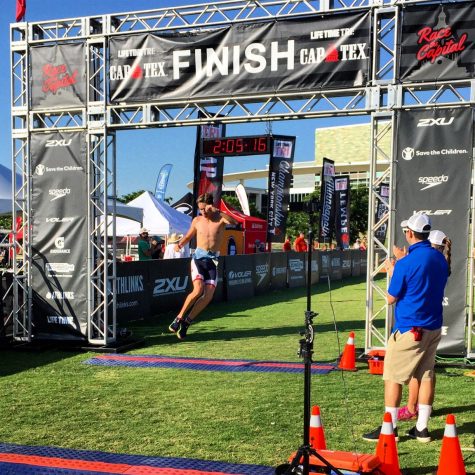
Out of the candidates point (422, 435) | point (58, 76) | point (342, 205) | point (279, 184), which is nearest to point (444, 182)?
point (422, 435)

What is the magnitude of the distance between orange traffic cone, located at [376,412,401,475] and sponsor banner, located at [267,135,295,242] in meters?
14.5

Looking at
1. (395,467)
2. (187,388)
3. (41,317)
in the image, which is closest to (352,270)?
(41,317)

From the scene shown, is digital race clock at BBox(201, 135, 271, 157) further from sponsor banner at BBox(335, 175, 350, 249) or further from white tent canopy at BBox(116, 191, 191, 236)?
sponsor banner at BBox(335, 175, 350, 249)

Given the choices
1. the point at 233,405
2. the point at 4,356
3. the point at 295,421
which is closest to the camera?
the point at 295,421

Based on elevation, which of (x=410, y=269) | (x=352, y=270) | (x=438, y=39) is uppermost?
(x=438, y=39)

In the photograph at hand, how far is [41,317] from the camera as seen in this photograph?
399 inches

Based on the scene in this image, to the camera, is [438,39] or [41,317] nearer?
[438,39]

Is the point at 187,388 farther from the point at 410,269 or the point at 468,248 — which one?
the point at 468,248

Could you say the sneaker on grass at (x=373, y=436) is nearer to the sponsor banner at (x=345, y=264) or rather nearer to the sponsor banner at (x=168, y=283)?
the sponsor banner at (x=168, y=283)

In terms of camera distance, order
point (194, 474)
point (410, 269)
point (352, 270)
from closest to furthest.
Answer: point (194, 474) → point (410, 269) → point (352, 270)

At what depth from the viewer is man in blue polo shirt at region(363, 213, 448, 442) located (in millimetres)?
4980

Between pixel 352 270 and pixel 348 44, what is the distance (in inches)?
876

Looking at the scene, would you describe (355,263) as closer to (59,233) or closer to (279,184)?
(279,184)

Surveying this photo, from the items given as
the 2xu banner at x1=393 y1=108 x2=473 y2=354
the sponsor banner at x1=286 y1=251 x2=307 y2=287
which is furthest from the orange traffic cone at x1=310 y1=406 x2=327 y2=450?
the sponsor banner at x1=286 y1=251 x2=307 y2=287
